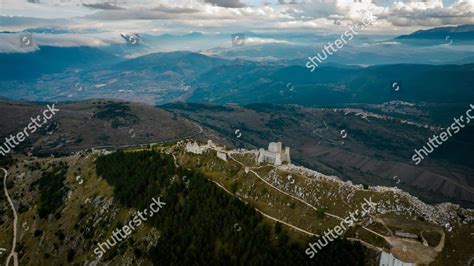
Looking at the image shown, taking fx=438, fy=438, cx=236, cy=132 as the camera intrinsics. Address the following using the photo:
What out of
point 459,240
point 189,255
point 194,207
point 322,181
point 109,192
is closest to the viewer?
point 459,240

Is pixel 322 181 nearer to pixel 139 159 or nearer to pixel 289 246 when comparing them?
pixel 289 246

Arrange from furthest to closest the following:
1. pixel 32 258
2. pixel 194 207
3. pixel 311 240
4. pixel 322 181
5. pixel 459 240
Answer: pixel 32 258
pixel 194 207
pixel 322 181
pixel 311 240
pixel 459 240

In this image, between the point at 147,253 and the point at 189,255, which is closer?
the point at 189,255

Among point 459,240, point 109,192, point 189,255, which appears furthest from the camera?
point 109,192

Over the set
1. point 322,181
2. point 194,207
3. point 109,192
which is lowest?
point 109,192

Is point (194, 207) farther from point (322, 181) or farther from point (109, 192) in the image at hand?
point (109, 192)

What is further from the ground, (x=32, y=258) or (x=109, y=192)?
(x=109, y=192)

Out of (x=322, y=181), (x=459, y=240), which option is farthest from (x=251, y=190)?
(x=459, y=240)

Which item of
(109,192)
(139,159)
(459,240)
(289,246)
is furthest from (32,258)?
(459,240)

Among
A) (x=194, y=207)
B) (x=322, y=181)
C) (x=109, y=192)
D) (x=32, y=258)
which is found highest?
(x=322, y=181)
